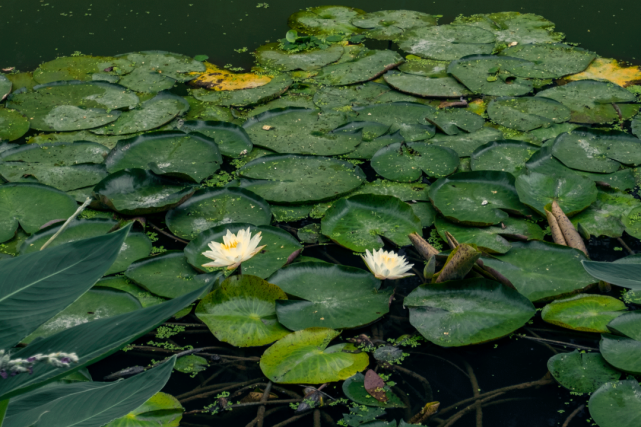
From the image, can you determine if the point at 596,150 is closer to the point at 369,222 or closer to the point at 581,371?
the point at 369,222

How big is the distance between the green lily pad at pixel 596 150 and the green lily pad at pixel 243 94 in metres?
1.70

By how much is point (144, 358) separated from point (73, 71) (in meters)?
2.71

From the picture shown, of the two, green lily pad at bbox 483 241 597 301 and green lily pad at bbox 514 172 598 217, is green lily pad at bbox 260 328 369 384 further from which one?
green lily pad at bbox 514 172 598 217

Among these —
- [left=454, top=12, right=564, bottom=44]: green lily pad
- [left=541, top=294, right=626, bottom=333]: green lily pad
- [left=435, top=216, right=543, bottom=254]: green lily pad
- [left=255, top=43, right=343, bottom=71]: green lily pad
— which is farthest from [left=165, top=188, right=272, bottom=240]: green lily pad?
[left=454, top=12, right=564, bottom=44]: green lily pad

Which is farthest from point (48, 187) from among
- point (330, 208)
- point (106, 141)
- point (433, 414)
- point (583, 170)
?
point (583, 170)

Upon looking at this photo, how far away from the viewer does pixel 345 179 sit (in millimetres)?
2660

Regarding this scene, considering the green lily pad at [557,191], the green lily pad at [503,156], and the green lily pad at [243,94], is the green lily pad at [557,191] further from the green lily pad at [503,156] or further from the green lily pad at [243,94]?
the green lily pad at [243,94]

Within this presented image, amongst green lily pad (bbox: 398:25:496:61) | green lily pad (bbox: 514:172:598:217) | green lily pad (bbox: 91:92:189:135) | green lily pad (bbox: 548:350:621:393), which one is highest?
green lily pad (bbox: 398:25:496:61)

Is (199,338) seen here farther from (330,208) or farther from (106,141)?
(106,141)

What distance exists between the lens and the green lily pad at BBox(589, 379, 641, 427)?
60.4 inches

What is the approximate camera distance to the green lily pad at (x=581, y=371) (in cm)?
169

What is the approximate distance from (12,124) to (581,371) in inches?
123

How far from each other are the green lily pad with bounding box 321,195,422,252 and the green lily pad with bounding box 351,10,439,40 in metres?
2.36

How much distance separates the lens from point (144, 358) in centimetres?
186
